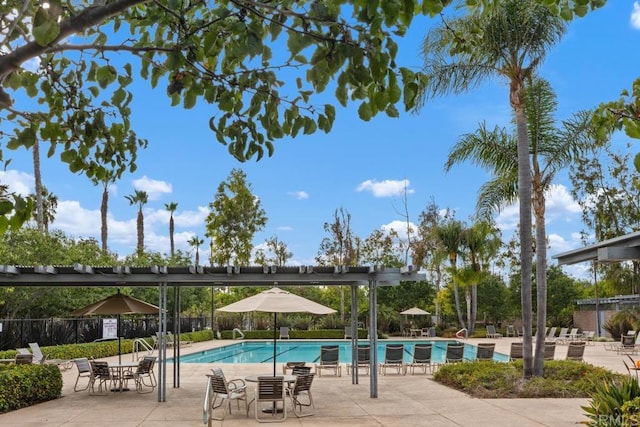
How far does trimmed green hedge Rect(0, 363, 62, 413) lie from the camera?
11609 millimetres

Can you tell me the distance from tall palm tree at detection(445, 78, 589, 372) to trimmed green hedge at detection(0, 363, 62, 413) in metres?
10.3

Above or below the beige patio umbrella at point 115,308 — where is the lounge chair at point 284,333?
below

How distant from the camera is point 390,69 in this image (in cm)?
287

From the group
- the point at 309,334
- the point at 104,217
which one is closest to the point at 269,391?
the point at 309,334

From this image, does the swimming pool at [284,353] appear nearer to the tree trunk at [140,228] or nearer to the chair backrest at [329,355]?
the chair backrest at [329,355]

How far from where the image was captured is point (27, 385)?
40.2 ft

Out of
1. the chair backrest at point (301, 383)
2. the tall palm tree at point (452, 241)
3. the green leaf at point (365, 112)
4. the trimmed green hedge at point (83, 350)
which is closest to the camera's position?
the green leaf at point (365, 112)

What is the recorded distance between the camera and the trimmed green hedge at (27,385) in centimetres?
1161

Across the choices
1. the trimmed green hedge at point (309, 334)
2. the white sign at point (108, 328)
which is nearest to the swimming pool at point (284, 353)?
the trimmed green hedge at point (309, 334)

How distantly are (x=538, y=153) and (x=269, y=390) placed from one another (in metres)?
8.89

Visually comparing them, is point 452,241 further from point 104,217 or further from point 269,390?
point 269,390

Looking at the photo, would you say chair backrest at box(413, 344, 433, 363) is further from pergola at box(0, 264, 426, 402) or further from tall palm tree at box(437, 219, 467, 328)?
tall palm tree at box(437, 219, 467, 328)

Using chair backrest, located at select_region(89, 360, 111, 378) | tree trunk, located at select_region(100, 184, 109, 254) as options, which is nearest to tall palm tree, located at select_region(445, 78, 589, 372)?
chair backrest, located at select_region(89, 360, 111, 378)

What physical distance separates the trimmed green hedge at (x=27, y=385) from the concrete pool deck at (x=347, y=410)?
0.21 meters
